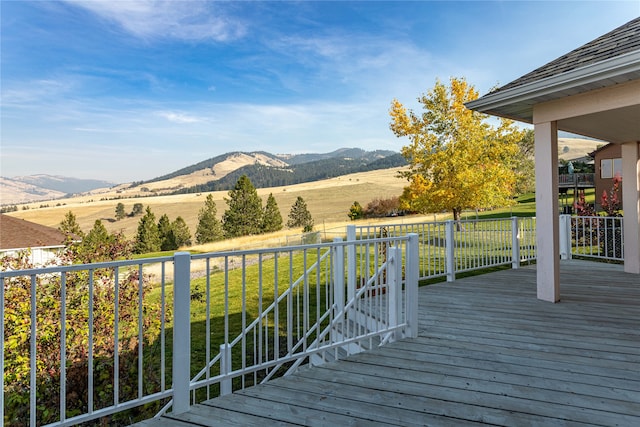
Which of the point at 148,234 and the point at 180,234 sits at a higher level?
the point at 148,234

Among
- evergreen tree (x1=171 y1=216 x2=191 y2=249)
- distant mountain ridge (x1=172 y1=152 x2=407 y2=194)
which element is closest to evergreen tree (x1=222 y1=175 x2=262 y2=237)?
evergreen tree (x1=171 y1=216 x2=191 y2=249)

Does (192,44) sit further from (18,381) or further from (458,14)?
(18,381)

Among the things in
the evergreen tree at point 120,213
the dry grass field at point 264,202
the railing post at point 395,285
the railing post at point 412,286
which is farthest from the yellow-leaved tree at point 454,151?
the evergreen tree at point 120,213

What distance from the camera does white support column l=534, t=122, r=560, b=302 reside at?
452cm

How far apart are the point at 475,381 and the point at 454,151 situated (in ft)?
32.2

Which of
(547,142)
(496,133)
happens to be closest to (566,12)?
(496,133)

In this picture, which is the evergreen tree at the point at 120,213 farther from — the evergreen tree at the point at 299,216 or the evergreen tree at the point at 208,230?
the evergreen tree at the point at 299,216

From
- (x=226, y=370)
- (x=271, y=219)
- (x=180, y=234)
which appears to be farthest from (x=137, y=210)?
(x=226, y=370)

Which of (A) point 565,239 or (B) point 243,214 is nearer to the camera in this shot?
(A) point 565,239

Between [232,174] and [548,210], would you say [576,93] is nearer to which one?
[548,210]

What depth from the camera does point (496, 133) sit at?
1166cm

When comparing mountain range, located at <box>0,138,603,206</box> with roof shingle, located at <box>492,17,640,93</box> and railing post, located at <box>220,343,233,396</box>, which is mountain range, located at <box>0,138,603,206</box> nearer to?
roof shingle, located at <box>492,17,640,93</box>

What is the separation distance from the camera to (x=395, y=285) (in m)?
3.29

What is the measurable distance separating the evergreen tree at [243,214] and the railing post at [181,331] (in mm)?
28156
